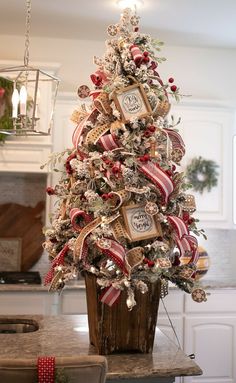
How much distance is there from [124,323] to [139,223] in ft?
1.18

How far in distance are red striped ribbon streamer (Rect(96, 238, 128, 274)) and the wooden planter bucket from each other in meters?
0.14

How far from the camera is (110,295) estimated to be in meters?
1.62

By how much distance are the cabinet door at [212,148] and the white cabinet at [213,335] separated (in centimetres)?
62

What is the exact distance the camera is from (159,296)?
1727 millimetres

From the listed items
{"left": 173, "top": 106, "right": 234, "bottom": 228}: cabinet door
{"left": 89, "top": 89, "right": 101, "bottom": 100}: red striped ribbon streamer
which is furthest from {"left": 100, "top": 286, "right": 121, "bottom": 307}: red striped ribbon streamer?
{"left": 173, "top": 106, "right": 234, "bottom": 228}: cabinet door

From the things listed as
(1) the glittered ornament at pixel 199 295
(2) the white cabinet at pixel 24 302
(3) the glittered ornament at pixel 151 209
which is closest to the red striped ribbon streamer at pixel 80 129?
(3) the glittered ornament at pixel 151 209

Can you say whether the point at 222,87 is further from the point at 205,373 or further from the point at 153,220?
the point at 153,220

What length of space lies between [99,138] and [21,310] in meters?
2.01

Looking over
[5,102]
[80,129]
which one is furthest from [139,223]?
[5,102]

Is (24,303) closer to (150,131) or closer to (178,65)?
(150,131)

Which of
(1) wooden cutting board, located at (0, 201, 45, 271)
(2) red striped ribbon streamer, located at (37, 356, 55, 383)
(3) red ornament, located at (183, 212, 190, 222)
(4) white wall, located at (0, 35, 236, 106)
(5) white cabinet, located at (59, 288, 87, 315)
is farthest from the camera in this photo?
(4) white wall, located at (0, 35, 236, 106)

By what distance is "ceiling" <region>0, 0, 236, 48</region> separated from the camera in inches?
→ 130

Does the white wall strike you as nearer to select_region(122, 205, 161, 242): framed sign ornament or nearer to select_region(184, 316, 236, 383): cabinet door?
select_region(184, 316, 236, 383): cabinet door

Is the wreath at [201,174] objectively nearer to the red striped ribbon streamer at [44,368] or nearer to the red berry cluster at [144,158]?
the red berry cluster at [144,158]
